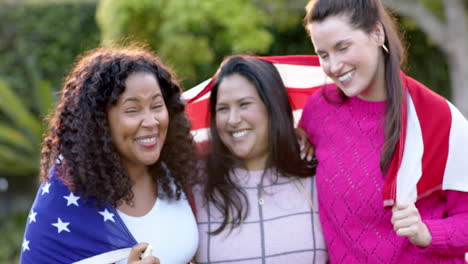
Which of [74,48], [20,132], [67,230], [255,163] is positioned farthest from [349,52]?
[74,48]

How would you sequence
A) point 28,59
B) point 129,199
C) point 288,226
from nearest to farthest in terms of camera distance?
1. point 129,199
2. point 288,226
3. point 28,59

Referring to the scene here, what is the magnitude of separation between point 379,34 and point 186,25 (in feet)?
13.9

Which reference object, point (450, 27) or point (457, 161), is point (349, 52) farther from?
point (450, 27)

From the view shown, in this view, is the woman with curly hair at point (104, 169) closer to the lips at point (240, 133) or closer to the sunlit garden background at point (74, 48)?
the lips at point (240, 133)

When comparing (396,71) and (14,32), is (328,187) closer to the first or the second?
(396,71)

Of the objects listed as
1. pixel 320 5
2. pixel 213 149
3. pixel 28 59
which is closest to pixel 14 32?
pixel 28 59

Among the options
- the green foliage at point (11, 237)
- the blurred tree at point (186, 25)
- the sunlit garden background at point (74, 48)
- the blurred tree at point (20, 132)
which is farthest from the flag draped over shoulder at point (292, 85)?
the blurred tree at point (20, 132)

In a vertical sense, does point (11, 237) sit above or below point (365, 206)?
below

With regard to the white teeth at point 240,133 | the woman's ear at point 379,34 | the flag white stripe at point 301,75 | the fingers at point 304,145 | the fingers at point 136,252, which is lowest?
the fingers at point 136,252

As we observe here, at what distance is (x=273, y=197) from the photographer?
3.10 metres

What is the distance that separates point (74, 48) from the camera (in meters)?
9.30

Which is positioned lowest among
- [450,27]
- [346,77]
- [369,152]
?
[369,152]

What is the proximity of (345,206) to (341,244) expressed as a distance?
21 centimetres

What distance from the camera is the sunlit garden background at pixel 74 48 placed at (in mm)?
7004
